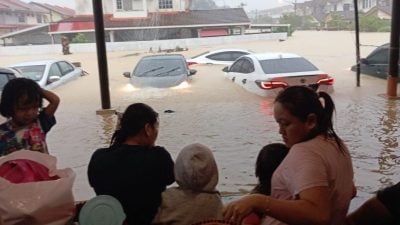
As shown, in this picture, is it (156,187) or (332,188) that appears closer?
(332,188)

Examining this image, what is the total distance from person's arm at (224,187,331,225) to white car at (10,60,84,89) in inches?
446

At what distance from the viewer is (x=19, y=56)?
28547mm

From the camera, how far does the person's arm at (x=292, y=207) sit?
150cm

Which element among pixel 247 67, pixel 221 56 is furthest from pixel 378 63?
pixel 221 56

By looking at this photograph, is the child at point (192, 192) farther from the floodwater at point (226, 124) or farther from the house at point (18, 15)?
the house at point (18, 15)

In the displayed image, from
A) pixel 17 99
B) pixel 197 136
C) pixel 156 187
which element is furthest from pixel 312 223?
pixel 197 136

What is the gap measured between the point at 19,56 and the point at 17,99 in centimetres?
2731

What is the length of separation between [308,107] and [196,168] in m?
0.68

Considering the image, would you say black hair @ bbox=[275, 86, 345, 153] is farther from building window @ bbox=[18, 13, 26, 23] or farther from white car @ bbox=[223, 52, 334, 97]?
building window @ bbox=[18, 13, 26, 23]

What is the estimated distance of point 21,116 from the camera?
2910 millimetres

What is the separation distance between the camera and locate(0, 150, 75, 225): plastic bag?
6.70ft

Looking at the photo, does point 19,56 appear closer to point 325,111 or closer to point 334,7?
point 334,7

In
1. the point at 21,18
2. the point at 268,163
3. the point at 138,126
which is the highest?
the point at 21,18

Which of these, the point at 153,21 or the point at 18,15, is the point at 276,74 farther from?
the point at 18,15
